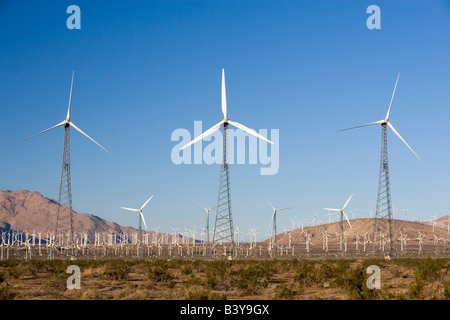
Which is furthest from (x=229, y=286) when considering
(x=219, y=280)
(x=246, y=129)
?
(x=246, y=129)

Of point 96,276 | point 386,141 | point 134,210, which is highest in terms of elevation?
point 386,141

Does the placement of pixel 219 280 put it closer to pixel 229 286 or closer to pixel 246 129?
pixel 229 286

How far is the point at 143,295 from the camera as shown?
91.9 feet

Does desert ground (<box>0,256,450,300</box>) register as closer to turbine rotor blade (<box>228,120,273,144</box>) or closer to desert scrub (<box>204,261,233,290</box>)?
desert scrub (<box>204,261,233,290</box>)

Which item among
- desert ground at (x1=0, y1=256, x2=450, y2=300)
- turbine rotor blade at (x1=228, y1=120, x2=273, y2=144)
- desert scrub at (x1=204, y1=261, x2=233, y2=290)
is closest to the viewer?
desert ground at (x1=0, y1=256, x2=450, y2=300)

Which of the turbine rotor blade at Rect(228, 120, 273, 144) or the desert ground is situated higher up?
the turbine rotor blade at Rect(228, 120, 273, 144)

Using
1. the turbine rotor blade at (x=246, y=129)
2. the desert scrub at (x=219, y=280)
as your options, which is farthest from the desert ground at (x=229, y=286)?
the turbine rotor blade at (x=246, y=129)

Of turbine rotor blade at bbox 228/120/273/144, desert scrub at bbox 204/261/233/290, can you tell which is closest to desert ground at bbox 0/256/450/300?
desert scrub at bbox 204/261/233/290

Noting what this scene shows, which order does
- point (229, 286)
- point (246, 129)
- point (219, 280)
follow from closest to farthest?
point (229, 286)
point (219, 280)
point (246, 129)

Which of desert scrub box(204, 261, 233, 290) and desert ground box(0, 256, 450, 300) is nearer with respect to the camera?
desert ground box(0, 256, 450, 300)
